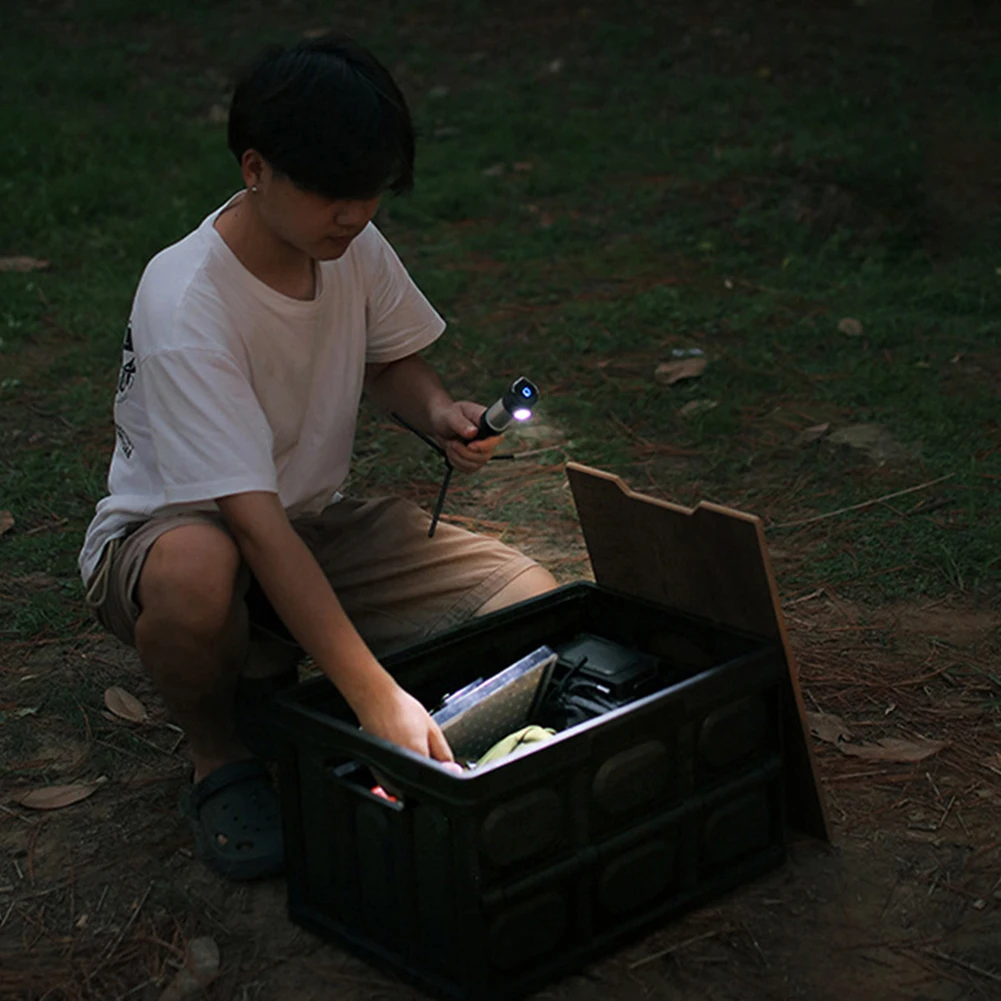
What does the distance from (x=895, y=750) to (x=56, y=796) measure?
1.42 m

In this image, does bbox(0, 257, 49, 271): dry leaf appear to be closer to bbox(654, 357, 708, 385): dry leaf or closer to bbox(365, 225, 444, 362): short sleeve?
bbox(654, 357, 708, 385): dry leaf

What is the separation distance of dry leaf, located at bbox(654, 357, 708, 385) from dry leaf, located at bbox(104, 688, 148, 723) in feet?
6.52

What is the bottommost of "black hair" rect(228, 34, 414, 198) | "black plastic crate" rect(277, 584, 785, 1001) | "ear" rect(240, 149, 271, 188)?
"black plastic crate" rect(277, 584, 785, 1001)

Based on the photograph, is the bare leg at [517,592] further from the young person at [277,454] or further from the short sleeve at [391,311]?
the short sleeve at [391,311]

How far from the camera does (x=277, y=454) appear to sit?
8.02ft

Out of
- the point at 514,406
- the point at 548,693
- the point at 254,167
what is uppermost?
the point at 254,167

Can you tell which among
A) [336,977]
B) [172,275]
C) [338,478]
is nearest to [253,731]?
[338,478]

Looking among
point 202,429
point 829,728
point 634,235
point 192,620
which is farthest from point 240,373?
point 634,235

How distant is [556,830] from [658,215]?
410 centimetres

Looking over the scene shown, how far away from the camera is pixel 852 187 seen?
5609mm

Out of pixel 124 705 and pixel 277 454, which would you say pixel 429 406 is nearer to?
pixel 277 454

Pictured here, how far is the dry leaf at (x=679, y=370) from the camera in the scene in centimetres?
435

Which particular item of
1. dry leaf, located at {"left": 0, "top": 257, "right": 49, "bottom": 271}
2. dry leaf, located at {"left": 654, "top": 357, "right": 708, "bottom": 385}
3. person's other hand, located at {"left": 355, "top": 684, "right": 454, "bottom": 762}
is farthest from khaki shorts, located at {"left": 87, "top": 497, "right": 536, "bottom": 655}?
dry leaf, located at {"left": 0, "top": 257, "right": 49, "bottom": 271}

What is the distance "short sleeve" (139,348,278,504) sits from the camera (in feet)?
6.91
